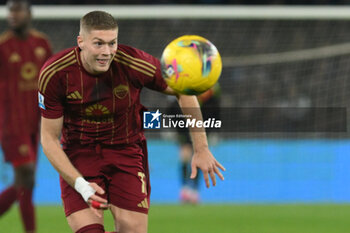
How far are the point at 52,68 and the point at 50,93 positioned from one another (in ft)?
0.46

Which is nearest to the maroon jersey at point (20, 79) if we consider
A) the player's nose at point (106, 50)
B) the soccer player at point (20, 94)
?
the soccer player at point (20, 94)

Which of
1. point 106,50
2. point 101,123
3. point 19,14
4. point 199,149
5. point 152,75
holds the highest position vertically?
point 19,14

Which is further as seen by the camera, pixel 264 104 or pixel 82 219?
pixel 264 104

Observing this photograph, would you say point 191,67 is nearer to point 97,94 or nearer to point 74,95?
point 97,94

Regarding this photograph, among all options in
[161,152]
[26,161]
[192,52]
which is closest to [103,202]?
[192,52]

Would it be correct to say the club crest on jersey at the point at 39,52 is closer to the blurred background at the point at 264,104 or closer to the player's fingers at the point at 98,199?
the player's fingers at the point at 98,199

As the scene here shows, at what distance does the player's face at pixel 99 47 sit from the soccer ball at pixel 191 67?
0.40m

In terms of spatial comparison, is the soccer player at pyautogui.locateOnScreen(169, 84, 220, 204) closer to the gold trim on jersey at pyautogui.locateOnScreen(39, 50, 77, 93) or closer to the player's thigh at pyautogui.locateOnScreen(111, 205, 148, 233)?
the player's thigh at pyautogui.locateOnScreen(111, 205, 148, 233)

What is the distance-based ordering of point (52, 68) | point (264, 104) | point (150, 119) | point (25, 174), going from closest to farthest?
point (52, 68)
point (150, 119)
point (25, 174)
point (264, 104)

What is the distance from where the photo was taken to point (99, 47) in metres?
4.03

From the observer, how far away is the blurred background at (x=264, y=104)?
11.5 meters

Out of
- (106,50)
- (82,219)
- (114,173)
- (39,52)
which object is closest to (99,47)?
(106,50)

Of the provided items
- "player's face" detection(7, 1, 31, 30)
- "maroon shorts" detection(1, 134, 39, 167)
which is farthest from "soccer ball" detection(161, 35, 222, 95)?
"player's face" detection(7, 1, 31, 30)
